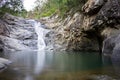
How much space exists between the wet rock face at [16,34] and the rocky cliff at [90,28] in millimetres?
4279

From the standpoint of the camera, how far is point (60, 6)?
46.1m

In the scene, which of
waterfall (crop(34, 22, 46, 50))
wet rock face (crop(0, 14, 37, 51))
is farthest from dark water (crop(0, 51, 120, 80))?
waterfall (crop(34, 22, 46, 50))

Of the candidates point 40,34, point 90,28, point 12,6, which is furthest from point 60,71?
point 40,34

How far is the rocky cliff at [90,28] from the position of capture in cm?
3177

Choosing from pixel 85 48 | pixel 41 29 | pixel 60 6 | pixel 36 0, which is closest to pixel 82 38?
pixel 85 48

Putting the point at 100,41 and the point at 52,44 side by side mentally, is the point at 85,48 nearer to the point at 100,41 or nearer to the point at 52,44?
the point at 100,41

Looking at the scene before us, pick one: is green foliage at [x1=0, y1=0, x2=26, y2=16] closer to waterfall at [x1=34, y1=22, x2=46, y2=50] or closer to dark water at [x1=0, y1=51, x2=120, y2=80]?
waterfall at [x1=34, y1=22, x2=46, y2=50]

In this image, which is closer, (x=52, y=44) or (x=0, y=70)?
(x=0, y=70)

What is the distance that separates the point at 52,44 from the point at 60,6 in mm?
7866

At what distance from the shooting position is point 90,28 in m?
35.5

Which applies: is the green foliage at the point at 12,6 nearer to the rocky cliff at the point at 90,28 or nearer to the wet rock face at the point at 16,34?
the wet rock face at the point at 16,34

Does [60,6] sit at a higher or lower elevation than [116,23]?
higher

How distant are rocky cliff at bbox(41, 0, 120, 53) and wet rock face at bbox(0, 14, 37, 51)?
4.28 meters

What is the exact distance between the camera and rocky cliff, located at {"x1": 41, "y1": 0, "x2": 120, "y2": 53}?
→ 31.8 m
